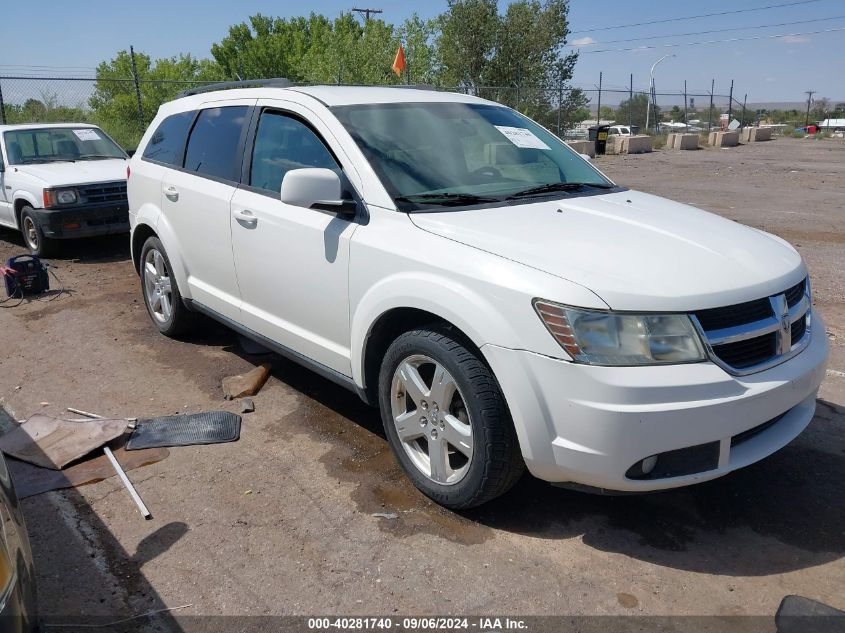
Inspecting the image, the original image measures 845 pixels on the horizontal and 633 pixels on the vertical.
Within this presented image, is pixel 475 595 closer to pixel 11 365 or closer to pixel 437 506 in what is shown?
pixel 437 506

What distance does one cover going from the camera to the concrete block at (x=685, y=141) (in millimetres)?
28750

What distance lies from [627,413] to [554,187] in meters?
1.72

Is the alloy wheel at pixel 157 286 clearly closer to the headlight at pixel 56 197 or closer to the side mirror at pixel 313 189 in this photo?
the side mirror at pixel 313 189

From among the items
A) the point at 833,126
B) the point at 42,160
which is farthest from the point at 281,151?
the point at 833,126

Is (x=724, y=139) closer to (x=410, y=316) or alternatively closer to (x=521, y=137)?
(x=521, y=137)

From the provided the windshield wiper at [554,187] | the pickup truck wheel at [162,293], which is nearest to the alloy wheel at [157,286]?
the pickup truck wheel at [162,293]

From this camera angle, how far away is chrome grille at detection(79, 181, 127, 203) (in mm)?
8930

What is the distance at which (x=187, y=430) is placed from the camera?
4.28m

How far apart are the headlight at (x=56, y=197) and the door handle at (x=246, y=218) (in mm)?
5453

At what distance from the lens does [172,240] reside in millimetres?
5242

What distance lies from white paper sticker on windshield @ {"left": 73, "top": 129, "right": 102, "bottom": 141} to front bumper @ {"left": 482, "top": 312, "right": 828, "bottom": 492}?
9178 millimetres

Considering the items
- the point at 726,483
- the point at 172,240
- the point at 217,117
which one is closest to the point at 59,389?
the point at 172,240

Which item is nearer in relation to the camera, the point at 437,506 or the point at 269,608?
the point at 269,608

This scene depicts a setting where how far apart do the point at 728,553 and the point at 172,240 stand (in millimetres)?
4049
